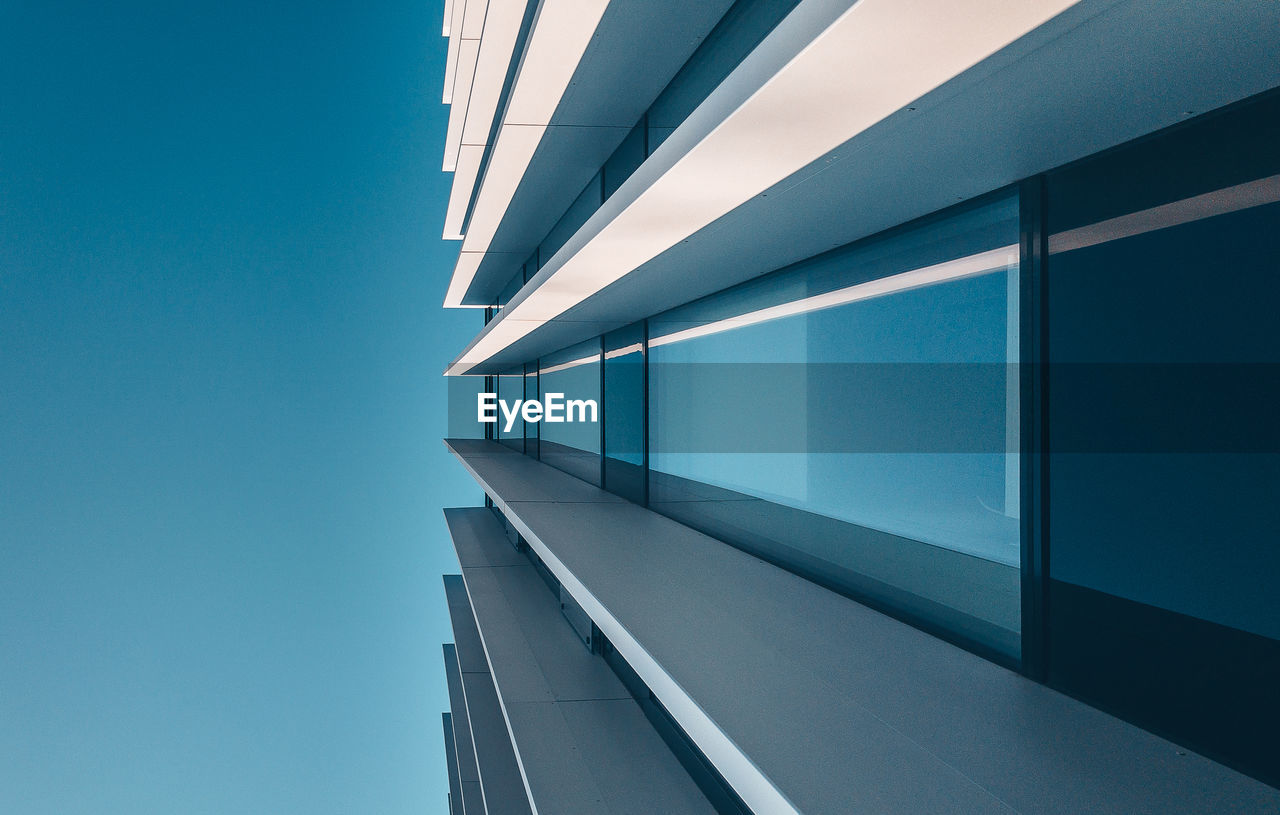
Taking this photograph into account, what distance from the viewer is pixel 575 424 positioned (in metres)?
3.98

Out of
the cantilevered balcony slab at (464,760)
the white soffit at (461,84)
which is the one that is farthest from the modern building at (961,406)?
the cantilevered balcony slab at (464,760)

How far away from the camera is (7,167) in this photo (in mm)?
5883

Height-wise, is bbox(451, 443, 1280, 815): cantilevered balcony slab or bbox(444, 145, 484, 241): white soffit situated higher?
bbox(444, 145, 484, 241): white soffit

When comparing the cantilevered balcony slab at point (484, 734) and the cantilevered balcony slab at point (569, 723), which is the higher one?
the cantilevered balcony slab at point (569, 723)

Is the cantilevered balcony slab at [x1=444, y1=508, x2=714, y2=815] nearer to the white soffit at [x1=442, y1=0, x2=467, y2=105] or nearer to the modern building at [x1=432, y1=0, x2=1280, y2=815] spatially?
the modern building at [x1=432, y1=0, x2=1280, y2=815]

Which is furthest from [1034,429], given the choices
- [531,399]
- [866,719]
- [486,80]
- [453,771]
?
[453,771]

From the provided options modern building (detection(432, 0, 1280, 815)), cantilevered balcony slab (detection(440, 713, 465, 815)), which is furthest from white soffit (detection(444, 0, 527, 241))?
cantilevered balcony slab (detection(440, 713, 465, 815))

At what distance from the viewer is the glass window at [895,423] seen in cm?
102

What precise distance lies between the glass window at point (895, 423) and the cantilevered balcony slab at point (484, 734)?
150 centimetres

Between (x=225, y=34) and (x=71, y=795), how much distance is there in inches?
263

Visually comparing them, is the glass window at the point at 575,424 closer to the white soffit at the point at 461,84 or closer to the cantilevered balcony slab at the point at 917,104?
the white soffit at the point at 461,84

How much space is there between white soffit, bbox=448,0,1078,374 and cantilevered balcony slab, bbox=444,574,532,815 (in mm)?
2179

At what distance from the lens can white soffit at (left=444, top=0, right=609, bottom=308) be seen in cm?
154

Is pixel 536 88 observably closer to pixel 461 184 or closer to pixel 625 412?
pixel 625 412
